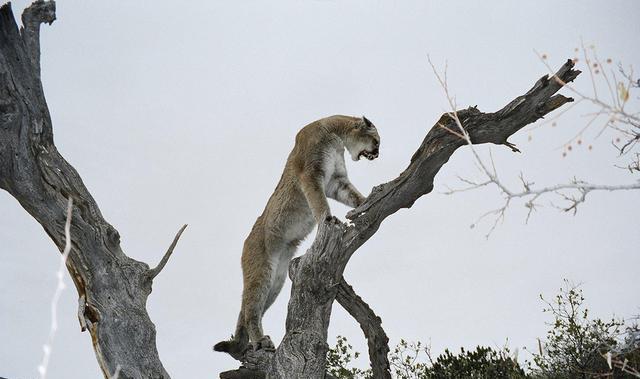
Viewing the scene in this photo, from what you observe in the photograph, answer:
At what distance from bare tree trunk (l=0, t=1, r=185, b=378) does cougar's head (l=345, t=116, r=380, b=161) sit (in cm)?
317

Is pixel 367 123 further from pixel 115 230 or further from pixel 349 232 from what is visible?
pixel 115 230

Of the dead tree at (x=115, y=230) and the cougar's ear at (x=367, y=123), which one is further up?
the cougar's ear at (x=367, y=123)

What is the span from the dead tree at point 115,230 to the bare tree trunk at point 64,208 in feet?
0.03

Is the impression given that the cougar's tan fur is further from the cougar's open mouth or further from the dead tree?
the dead tree

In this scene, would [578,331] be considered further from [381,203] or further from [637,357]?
[381,203]

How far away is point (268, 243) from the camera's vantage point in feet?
24.0

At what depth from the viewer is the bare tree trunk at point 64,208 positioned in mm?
5875

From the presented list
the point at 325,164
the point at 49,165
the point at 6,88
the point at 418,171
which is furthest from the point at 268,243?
the point at 6,88

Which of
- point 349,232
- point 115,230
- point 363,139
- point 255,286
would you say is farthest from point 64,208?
point 363,139

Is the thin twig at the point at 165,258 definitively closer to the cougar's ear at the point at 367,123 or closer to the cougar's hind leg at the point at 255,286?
the cougar's hind leg at the point at 255,286

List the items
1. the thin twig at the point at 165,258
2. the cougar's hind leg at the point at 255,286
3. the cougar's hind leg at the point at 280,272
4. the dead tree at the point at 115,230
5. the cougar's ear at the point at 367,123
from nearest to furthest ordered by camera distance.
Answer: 1. the dead tree at the point at 115,230
2. the thin twig at the point at 165,258
3. the cougar's hind leg at the point at 255,286
4. the cougar's hind leg at the point at 280,272
5. the cougar's ear at the point at 367,123

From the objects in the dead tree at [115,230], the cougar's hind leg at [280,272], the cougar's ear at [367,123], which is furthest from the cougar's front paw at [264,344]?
the cougar's ear at [367,123]

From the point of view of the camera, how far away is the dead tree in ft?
19.2

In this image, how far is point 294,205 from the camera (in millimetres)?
7293
